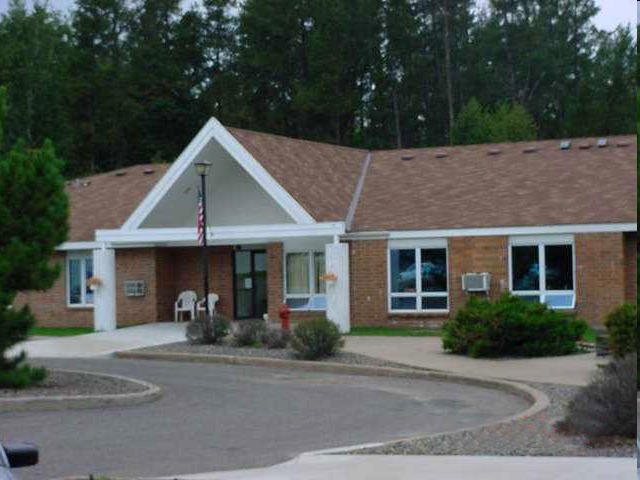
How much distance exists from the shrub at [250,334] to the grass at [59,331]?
8165 millimetres

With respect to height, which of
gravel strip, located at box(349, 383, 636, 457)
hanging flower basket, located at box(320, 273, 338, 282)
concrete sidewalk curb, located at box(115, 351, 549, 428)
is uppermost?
hanging flower basket, located at box(320, 273, 338, 282)

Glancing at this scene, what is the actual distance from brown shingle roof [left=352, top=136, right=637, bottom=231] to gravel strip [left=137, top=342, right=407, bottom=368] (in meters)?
7.28

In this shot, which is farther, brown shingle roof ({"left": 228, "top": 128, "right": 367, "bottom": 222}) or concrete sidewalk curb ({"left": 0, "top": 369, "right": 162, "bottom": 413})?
brown shingle roof ({"left": 228, "top": 128, "right": 367, "bottom": 222})

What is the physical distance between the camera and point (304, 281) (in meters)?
34.6

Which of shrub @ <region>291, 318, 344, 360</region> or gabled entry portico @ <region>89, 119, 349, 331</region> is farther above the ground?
gabled entry portico @ <region>89, 119, 349, 331</region>

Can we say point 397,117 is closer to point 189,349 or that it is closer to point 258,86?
point 258,86

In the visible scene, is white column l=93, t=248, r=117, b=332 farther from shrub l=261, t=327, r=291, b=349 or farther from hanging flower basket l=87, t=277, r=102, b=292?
shrub l=261, t=327, r=291, b=349

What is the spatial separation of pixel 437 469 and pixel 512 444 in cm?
148

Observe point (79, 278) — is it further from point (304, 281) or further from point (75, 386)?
point (75, 386)

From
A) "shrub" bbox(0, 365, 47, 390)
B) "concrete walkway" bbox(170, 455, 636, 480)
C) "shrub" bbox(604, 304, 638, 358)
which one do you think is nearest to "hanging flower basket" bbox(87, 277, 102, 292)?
"shrub" bbox(0, 365, 47, 390)

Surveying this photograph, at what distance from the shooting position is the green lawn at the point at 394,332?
3030 centimetres

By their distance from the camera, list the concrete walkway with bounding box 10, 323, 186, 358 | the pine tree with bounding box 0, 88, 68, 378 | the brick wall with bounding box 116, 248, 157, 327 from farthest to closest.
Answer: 1. the brick wall with bounding box 116, 248, 157, 327
2. the concrete walkway with bounding box 10, 323, 186, 358
3. the pine tree with bounding box 0, 88, 68, 378

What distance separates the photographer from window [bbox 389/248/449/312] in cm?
3266

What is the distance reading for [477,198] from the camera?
112 ft
